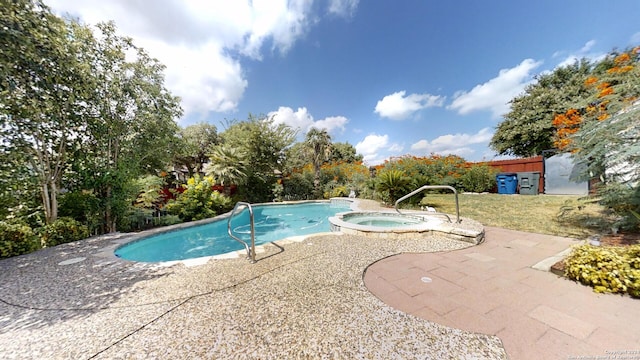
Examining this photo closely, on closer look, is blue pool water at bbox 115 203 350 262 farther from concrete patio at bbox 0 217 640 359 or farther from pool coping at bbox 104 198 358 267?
concrete patio at bbox 0 217 640 359

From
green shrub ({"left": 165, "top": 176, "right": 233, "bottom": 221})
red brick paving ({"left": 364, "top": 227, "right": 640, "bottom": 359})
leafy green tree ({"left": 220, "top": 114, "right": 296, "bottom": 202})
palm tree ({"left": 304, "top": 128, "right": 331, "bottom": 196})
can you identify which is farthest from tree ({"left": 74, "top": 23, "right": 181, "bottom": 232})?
palm tree ({"left": 304, "top": 128, "right": 331, "bottom": 196})

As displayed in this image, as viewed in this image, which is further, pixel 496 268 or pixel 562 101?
pixel 562 101

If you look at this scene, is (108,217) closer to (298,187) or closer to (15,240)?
(15,240)

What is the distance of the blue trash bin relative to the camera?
10.2 meters

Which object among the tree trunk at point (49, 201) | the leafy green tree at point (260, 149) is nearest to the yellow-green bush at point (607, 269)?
the tree trunk at point (49, 201)

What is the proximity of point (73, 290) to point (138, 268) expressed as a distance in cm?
66

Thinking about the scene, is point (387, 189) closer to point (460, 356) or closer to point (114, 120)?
point (460, 356)

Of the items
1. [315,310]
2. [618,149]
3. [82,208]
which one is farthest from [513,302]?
[82,208]

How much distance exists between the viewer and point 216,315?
76.5 inches

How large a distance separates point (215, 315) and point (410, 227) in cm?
383

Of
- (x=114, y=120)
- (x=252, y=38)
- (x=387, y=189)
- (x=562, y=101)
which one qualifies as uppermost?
(x=252, y=38)

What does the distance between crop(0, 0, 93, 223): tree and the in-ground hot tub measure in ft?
19.9

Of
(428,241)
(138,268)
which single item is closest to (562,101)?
(428,241)

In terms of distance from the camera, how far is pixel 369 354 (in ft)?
4.87
